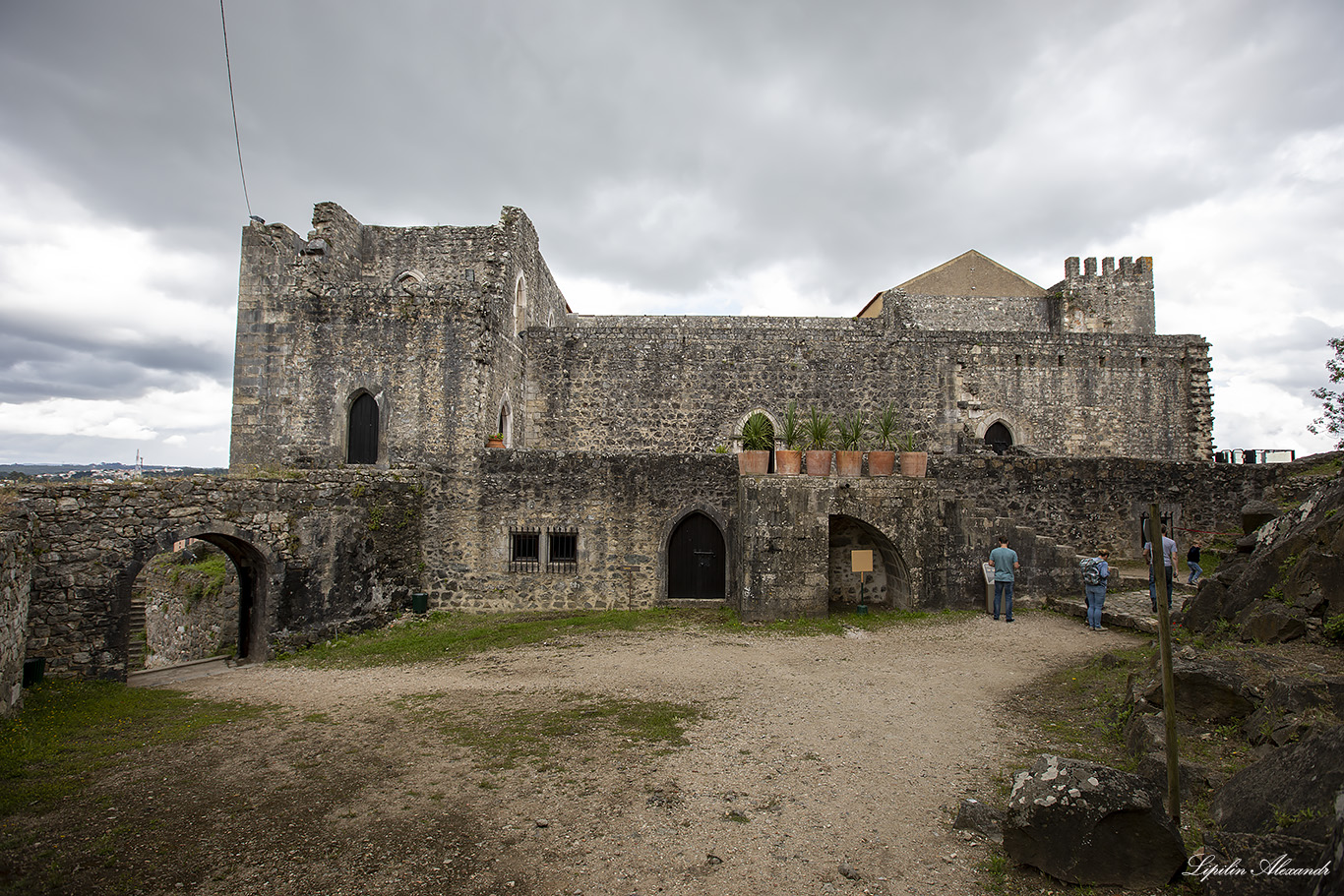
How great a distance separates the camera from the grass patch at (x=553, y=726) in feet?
21.0

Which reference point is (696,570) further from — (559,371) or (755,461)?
(559,371)

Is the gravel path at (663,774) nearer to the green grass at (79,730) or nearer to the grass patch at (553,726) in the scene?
the grass patch at (553,726)

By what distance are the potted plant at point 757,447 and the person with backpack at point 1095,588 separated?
602 centimetres

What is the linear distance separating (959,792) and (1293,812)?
2.26 meters

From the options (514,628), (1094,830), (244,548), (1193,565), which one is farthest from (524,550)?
(1193,565)

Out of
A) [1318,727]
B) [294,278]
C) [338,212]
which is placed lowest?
[1318,727]

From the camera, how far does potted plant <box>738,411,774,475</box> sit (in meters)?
12.7

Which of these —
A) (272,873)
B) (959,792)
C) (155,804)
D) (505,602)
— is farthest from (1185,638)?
(505,602)

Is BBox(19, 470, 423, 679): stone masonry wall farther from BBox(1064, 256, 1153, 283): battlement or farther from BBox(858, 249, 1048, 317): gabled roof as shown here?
BBox(1064, 256, 1153, 283): battlement

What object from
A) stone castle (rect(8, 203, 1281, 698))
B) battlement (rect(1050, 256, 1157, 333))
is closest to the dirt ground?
stone castle (rect(8, 203, 1281, 698))

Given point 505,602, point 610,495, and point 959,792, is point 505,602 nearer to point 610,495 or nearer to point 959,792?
point 610,495

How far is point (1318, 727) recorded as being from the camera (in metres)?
4.18

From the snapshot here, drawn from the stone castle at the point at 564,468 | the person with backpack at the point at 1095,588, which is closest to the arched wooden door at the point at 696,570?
the stone castle at the point at 564,468

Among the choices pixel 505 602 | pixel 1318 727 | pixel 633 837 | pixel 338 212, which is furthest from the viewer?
pixel 338 212
